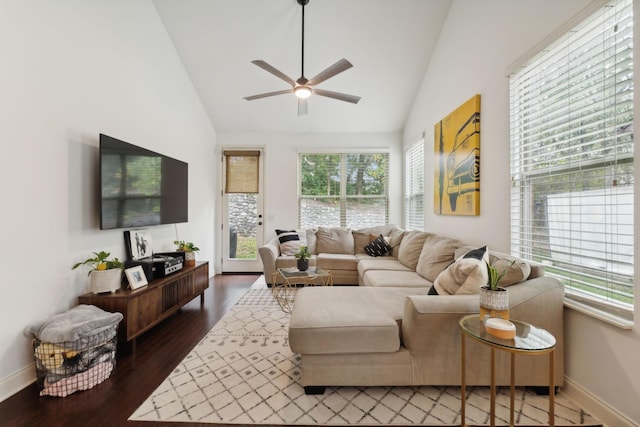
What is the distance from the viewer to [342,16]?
3.21 metres

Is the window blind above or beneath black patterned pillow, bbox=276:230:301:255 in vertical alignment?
above

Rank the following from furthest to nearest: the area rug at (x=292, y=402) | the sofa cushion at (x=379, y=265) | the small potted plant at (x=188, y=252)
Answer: the sofa cushion at (x=379, y=265) → the small potted plant at (x=188, y=252) → the area rug at (x=292, y=402)

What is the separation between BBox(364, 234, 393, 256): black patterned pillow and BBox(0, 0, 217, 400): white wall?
126 inches

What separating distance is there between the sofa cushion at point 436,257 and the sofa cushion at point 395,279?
0.08 m

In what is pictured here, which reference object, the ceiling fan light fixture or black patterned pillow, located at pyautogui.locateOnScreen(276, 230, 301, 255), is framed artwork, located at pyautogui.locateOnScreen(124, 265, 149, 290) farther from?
the ceiling fan light fixture

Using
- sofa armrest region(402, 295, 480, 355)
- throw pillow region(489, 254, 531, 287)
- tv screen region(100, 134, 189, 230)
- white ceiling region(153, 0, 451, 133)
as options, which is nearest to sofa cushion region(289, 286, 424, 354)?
sofa armrest region(402, 295, 480, 355)

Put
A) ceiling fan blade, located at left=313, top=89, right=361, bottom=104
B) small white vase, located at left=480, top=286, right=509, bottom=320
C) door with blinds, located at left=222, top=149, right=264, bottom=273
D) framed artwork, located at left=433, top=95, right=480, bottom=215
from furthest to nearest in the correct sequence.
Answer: door with blinds, located at left=222, top=149, right=264, bottom=273, ceiling fan blade, located at left=313, top=89, right=361, bottom=104, framed artwork, located at left=433, top=95, right=480, bottom=215, small white vase, located at left=480, top=286, right=509, bottom=320

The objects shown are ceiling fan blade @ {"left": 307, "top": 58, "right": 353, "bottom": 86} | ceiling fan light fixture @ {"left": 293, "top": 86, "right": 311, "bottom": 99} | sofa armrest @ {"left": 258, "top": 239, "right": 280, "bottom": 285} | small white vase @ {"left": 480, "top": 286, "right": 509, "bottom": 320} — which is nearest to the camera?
small white vase @ {"left": 480, "top": 286, "right": 509, "bottom": 320}

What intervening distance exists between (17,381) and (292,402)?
176cm

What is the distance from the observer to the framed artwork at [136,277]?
2.28 metres

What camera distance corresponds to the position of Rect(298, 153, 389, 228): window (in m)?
5.11

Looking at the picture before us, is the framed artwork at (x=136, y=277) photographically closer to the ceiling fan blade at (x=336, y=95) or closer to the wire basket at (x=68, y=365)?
the wire basket at (x=68, y=365)

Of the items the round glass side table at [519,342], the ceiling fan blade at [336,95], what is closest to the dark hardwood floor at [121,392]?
the round glass side table at [519,342]

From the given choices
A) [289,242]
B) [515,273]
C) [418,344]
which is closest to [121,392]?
[418,344]
